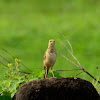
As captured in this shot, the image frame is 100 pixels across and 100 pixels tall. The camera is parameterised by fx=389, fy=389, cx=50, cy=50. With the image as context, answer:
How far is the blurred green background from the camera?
1107 centimetres

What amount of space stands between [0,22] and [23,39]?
128 inches

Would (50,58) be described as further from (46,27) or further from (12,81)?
(46,27)

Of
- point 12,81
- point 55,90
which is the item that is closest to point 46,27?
point 12,81

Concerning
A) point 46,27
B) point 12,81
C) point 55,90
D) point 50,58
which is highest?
point 46,27

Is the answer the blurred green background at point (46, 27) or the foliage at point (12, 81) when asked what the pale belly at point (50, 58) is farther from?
the blurred green background at point (46, 27)

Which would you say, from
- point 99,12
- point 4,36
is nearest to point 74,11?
point 99,12

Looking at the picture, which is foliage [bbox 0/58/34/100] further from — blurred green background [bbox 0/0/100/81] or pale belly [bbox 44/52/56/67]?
blurred green background [bbox 0/0/100/81]

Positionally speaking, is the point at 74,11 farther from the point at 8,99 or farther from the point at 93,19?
the point at 8,99

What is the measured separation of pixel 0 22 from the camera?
52.6 feet

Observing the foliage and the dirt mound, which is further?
the foliage

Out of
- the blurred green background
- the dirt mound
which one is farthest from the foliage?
the blurred green background

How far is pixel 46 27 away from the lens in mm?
15406

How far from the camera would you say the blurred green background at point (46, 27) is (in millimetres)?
11070

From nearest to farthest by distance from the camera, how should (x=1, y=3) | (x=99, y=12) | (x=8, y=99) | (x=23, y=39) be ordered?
(x=8, y=99), (x=23, y=39), (x=99, y=12), (x=1, y=3)
